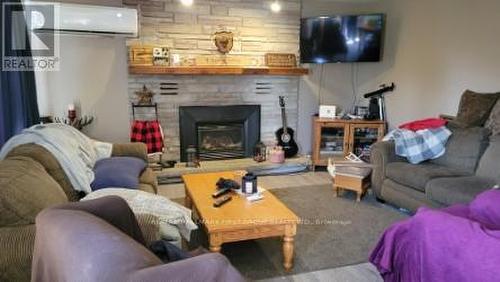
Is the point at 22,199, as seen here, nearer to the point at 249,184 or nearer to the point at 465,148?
the point at 249,184

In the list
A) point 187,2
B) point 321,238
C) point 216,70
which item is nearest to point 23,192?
point 321,238

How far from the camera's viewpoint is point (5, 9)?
2527mm

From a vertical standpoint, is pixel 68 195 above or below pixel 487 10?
below

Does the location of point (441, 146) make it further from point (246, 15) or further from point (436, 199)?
point (246, 15)

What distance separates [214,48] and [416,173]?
2.74 m

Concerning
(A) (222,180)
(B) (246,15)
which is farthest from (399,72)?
(A) (222,180)

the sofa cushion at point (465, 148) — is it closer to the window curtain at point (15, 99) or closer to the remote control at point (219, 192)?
the remote control at point (219, 192)

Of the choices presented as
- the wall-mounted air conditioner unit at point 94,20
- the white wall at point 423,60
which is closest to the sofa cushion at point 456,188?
the white wall at point 423,60

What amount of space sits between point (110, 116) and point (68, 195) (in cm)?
217

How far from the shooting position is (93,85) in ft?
13.7

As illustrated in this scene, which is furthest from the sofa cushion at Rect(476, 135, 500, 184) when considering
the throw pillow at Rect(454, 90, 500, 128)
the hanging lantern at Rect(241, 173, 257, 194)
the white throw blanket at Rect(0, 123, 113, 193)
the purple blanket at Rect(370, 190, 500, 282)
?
the white throw blanket at Rect(0, 123, 113, 193)

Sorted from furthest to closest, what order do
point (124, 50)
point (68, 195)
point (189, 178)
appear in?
point (124, 50)
point (189, 178)
point (68, 195)

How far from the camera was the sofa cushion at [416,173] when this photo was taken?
122 inches

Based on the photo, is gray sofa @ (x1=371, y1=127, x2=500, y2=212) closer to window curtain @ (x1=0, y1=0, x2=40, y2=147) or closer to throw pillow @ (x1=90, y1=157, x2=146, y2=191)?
throw pillow @ (x1=90, y1=157, x2=146, y2=191)
